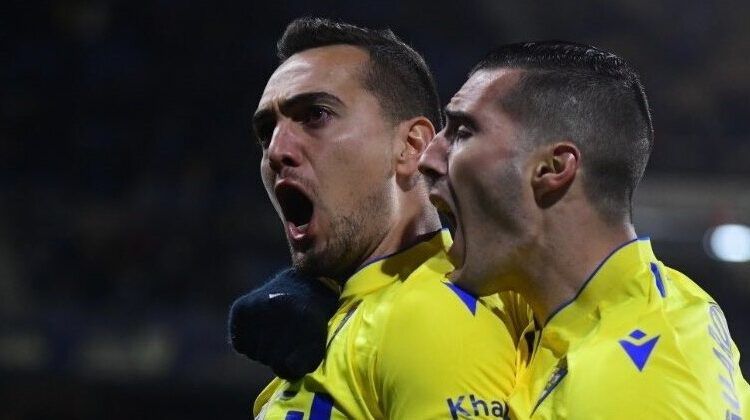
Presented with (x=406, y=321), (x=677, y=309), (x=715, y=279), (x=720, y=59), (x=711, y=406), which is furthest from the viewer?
(x=720, y=59)

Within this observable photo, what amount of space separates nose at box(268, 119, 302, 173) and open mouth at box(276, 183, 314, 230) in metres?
0.04

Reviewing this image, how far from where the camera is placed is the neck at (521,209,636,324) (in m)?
1.68

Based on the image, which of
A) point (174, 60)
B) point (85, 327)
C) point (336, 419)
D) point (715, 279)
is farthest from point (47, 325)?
point (336, 419)

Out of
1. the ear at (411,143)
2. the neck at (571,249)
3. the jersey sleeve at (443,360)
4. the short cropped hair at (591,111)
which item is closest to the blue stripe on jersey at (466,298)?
the jersey sleeve at (443,360)

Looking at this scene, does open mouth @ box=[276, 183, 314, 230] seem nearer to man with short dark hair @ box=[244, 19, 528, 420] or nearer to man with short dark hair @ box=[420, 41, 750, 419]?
man with short dark hair @ box=[244, 19, 528, 420]

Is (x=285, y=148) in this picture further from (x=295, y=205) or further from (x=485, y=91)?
(x=485, y=91)

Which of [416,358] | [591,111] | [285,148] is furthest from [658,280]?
[285,148]

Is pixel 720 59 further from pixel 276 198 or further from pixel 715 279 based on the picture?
pixel 276 198

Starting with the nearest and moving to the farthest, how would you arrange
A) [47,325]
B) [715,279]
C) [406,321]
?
[406,321], [47,325], [715,279]

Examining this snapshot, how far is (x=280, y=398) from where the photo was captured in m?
1.91

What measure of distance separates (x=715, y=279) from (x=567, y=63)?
493 centimetres

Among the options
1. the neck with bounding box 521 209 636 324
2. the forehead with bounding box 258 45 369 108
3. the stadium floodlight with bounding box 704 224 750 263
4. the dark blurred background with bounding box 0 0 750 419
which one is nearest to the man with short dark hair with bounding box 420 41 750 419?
the neck with bounding box 521 209 636 324

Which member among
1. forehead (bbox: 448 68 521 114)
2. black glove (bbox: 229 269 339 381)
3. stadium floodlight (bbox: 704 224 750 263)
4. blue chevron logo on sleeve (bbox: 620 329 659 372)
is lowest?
stadium floodlight (bbox: 704 224 750 263)

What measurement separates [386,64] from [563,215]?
64 centimetres
